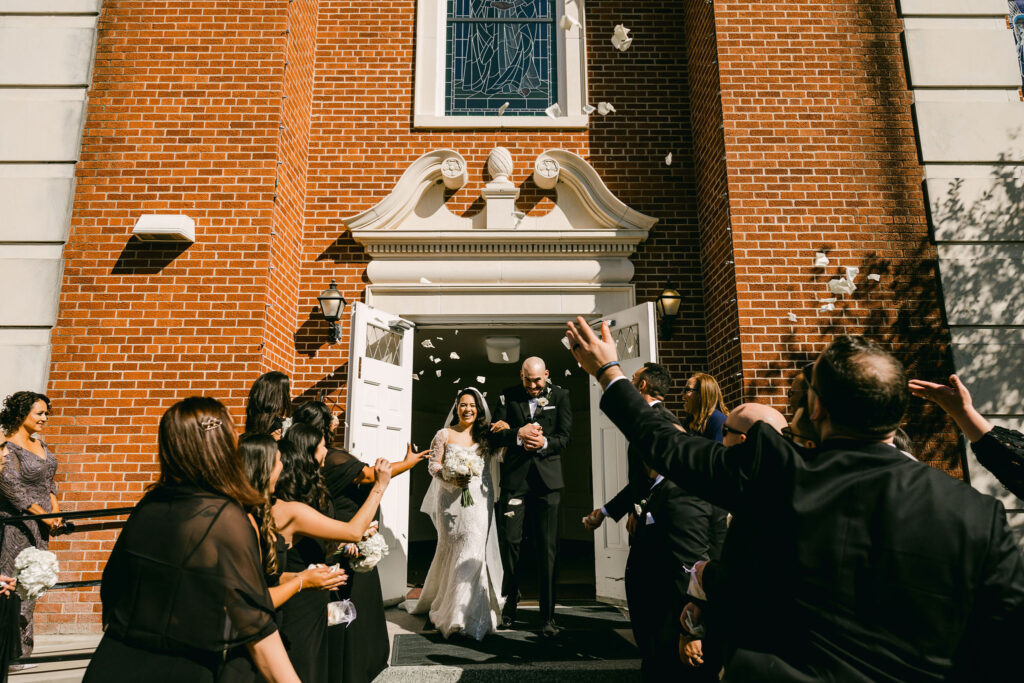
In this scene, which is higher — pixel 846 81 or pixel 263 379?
pixel 846 81

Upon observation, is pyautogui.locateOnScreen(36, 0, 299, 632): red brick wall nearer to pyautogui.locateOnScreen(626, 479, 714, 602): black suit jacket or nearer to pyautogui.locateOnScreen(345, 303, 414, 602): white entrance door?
pyautogui.locateOnScreen(345, 303, 414, 602): white entrance door

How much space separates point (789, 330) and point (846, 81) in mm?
2505

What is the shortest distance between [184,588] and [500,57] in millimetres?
7049

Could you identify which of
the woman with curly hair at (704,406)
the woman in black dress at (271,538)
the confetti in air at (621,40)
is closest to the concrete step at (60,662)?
the woman in black dress at (271,538)

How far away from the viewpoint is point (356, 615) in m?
3.56

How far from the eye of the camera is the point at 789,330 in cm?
548

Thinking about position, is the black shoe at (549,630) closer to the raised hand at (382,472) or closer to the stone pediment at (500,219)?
the raised hand at (382,472)

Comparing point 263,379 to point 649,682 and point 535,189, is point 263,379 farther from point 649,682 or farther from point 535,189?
point 535,189

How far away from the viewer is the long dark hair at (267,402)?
3.68m

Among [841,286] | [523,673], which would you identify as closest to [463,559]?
[523,673]

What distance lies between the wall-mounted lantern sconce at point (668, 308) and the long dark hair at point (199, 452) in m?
4.98

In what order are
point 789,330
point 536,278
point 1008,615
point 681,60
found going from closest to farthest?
1. point 1008,615
2. point 789,330
3. point 536,278
4. point 681,60

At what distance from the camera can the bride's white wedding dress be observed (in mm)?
4918

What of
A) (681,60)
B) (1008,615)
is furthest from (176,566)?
(681,60)
